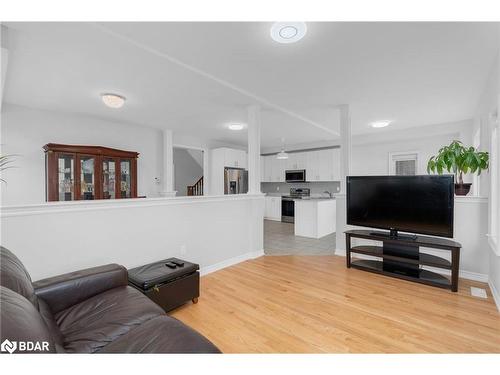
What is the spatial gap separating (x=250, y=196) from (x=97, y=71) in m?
2.52

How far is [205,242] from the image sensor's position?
10.3 feet

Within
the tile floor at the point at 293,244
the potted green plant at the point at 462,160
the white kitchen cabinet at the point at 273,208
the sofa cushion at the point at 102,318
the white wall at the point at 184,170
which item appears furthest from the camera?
the white wall at the point at 184,170

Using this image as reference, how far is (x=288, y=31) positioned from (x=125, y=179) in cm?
387

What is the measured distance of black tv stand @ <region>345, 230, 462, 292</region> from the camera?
100 inches

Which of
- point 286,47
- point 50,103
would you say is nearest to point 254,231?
point 286,47

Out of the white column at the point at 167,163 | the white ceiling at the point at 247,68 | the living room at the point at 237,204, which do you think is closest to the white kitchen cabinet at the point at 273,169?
the living room at the point at 237,204

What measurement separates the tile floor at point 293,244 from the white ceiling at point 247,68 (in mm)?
2452

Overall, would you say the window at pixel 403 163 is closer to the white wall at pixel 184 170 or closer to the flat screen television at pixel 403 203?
the flat screen television at pixel 403 203

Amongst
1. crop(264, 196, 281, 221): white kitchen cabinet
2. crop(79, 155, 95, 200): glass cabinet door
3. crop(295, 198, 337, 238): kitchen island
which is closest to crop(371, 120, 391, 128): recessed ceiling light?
crop(295, 198, 337, 238): kitchen island

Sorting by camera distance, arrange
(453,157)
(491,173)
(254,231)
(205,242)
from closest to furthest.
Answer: (491,173), (453,157), (205,242), (254,231)

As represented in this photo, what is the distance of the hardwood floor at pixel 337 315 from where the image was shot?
170 centimetres

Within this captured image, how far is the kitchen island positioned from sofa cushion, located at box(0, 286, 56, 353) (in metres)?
4.68
